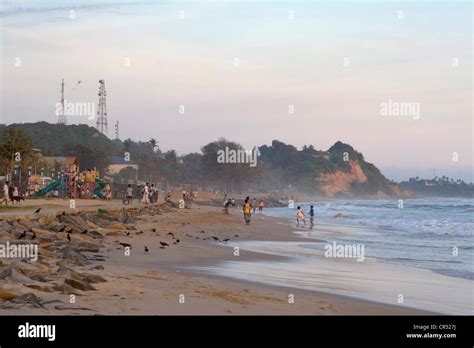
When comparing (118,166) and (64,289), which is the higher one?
(118,166)

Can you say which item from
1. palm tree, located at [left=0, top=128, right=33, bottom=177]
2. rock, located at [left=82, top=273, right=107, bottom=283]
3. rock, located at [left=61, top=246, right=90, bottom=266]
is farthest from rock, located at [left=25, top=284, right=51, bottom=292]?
palm tree, located at [left=0, top=128, right=33, bottom=177]

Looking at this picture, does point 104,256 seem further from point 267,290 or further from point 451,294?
point 451,294

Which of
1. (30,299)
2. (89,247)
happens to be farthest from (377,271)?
(30,299)

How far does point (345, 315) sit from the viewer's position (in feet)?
38.2

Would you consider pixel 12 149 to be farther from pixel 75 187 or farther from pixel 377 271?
pixel 377 271

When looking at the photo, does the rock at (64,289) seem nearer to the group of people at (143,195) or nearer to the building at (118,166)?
the group of people at (143,195)

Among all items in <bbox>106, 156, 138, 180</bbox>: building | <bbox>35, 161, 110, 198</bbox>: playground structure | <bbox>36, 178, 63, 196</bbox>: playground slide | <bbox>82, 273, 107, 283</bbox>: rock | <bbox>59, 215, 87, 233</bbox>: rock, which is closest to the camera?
<bbox>82, 273, 107, 283</bbox>: rock

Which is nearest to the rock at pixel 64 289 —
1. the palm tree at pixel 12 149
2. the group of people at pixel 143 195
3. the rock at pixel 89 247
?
the rock at pixel 89 247

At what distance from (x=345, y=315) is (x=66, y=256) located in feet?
20.2

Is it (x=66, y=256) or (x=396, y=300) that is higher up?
(x=66, y=256)

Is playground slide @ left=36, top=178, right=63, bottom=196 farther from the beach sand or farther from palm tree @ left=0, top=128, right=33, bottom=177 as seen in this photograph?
the beach sand

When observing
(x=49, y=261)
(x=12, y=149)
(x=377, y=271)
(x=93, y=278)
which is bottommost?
(x=377, y=271)

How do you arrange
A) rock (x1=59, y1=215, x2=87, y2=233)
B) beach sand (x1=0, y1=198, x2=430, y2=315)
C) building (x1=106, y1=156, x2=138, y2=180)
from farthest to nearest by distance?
1. building (x1=106, y1=156, x2=138, y2=180)
2. rock (x1=59, y1=215, x2=87, y2=233)
3. beach sand (x1=0, y1=198, x2=430, y2=315)
